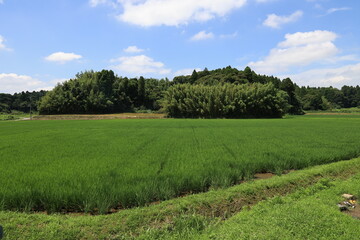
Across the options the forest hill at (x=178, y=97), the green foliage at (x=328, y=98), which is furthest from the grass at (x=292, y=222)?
the green foliage at (x=328, y=98)

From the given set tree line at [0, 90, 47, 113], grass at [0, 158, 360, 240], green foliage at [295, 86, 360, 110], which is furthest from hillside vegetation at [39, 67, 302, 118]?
grass at [0, 158, 360, 240]

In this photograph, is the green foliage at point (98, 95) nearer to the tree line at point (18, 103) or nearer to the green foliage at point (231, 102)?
the green foliage at point (231, 102)

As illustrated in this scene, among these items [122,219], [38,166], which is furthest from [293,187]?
[38,166]

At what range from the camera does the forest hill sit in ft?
171

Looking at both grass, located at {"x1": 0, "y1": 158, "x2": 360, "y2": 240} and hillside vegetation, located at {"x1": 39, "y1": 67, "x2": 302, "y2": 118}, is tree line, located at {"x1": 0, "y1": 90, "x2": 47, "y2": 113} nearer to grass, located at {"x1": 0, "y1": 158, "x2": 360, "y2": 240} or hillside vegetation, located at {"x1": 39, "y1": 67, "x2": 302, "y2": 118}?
hillside vegetation, located at {"x1": 39, "y1": 67, "x2": 302, "y2": 118}

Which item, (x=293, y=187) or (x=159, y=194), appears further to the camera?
(x=293, y=187)

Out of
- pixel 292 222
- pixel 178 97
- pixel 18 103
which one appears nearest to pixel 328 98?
pixel 178 97

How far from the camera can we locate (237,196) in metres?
5.40

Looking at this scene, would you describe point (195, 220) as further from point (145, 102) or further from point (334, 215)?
A: point (145, 102)

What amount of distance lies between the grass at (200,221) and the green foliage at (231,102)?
→ 4654 centimetres

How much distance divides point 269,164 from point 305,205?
3.51m

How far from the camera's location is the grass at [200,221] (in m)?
3.71

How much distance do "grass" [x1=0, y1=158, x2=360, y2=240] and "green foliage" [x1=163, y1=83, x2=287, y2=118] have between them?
46.5 meters

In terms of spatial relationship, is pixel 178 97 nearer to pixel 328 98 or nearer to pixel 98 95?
pixel 98 95
